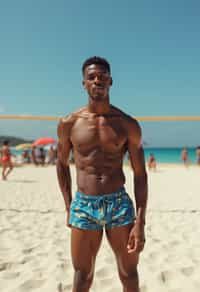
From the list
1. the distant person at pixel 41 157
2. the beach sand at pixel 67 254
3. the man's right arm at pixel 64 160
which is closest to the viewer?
the man's right arm at pixel 64 160

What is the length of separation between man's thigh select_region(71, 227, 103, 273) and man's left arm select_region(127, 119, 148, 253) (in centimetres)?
22

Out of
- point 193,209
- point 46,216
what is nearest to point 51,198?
point 46,216

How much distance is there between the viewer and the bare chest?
1.60 m

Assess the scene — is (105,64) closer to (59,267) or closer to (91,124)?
(91,124)

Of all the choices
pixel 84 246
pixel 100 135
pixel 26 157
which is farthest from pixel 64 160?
pixel 26 157

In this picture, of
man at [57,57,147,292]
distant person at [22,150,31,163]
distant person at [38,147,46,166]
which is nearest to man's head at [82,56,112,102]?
man at [57,57,147,292]

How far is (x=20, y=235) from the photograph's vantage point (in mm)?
3658

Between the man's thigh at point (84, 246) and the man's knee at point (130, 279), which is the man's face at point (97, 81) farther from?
the man's knee at point (130, 279)

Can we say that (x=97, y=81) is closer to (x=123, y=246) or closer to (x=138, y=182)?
(x=138, y=182)

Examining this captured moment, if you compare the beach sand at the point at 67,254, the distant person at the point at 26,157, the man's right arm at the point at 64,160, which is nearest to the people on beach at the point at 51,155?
the distant person at the point at 26,157

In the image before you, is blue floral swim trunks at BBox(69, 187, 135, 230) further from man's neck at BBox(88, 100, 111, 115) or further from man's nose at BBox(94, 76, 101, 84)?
man's nose at BBox(94, 76, 101, 84)

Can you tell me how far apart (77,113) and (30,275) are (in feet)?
5.80

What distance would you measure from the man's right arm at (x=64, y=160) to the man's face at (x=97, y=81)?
25cm

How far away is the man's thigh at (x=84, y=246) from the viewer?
1571 millimetres
